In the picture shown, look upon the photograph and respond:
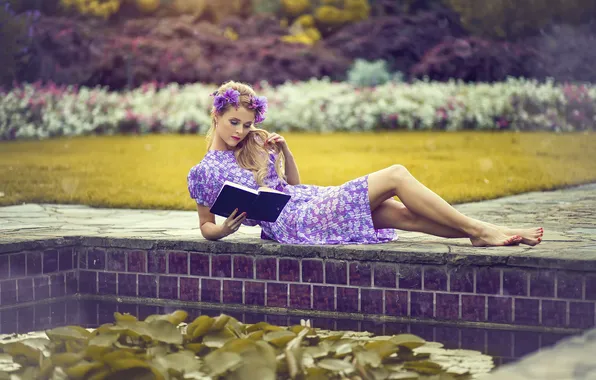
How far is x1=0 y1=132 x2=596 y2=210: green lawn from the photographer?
287 inches

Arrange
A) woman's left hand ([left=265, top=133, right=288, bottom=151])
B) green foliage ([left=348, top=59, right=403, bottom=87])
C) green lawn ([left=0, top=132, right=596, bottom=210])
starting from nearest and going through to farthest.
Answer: woman's left hand ([left=265, top=133, right=288, bottom=151]) < green lawn ([left=0, top=132, right=596, bottom=210]) < green foliage ([left=348, top=59, right=403, bottom=87])

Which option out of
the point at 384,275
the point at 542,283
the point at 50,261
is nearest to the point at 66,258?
the point at 50,261

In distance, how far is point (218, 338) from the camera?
3.40m

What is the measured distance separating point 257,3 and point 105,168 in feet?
38.1

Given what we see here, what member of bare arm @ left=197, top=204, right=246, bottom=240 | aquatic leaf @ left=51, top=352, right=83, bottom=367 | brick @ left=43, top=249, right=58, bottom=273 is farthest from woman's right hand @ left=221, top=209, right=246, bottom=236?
aquatic leaf @ left=51, top=352, right=83, bottom=367

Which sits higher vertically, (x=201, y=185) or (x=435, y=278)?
(x=201, y=185)

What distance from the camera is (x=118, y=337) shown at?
3.40 meters

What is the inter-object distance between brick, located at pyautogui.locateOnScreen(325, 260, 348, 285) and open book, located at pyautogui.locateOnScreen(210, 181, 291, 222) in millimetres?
307

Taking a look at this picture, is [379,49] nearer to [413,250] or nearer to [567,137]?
[567,137]

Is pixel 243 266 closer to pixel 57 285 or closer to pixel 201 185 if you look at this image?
pixel 201 185

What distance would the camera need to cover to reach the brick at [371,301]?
394 cm

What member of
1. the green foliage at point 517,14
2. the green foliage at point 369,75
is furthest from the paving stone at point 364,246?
the green foliage at point 517,14

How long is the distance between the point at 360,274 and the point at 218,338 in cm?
79

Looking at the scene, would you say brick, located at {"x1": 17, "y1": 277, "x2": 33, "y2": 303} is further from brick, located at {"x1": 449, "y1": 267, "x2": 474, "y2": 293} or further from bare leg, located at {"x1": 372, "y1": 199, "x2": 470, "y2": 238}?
brick, located at {"x1": 449, "y1": 267, "x2": 474, "y2": 293}
